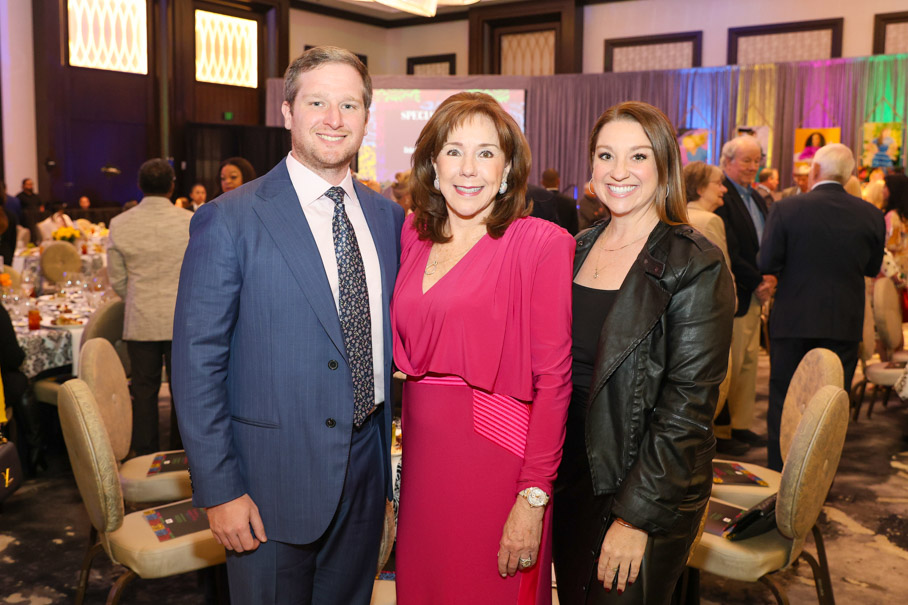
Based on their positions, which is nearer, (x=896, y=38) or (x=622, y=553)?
(x=622, y=553)

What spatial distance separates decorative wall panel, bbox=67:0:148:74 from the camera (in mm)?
12805

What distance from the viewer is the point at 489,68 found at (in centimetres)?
1619

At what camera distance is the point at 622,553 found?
1.77 m

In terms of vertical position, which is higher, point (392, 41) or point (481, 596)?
point (392, 41)

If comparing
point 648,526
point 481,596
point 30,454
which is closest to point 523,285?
point 648,526

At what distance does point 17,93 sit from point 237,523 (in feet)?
41.7

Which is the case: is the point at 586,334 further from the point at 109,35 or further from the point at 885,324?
the point at 109,35

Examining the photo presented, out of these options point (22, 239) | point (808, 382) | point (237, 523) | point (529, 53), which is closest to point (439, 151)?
point (237, 523)

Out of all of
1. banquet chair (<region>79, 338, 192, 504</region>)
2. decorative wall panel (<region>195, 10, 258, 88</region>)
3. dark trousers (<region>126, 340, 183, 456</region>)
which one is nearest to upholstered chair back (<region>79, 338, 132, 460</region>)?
banquet chair (<region>79, 338, 192, 504</region>)

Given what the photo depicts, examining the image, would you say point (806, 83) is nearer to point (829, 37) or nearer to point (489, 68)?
point (829, 37)

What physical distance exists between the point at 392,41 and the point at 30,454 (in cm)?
1474

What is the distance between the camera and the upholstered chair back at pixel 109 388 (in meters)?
2.99

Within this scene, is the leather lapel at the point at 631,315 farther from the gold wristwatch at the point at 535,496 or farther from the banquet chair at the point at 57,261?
the banquet chair at the point at 57,261

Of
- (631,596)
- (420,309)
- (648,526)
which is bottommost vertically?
(631,596)
